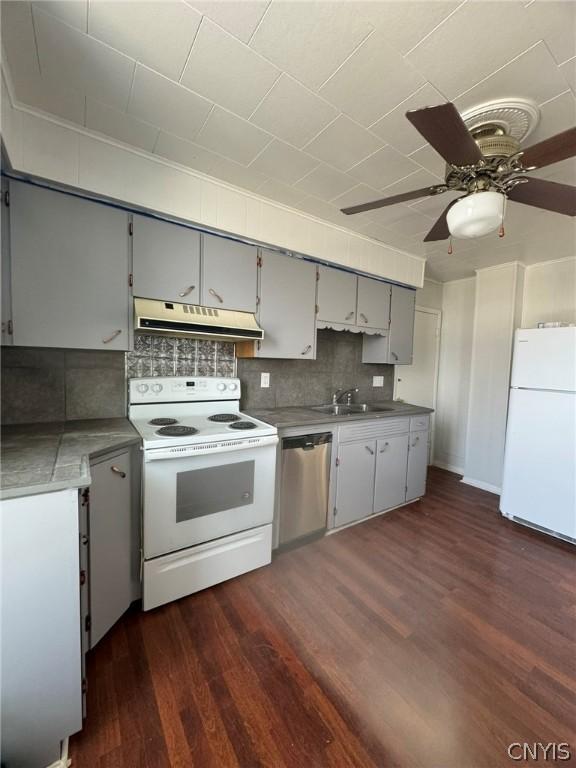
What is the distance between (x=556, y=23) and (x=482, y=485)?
3.68 meters

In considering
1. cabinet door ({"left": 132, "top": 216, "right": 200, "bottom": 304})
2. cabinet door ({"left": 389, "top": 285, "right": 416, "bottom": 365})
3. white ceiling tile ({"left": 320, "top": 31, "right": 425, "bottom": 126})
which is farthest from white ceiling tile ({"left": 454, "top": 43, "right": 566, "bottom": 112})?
cabinet door ({"left": 389, "top": 285, "right": 416, "bottom": 365})

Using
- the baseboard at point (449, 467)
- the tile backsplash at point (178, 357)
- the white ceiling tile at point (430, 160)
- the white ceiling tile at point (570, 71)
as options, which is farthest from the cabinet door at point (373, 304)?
the baseboard at point (449, 467)

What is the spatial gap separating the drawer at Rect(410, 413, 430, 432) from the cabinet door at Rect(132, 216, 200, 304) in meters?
2.18

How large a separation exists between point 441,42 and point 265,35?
2.08ft

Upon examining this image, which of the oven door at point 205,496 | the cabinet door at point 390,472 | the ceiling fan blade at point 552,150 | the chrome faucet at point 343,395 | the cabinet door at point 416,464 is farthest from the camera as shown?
the chrome faucet at point 343,395

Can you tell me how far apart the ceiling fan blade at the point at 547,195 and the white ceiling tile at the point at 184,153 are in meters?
1.58

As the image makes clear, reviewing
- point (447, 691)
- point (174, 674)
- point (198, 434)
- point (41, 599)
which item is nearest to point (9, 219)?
point (198, 434)

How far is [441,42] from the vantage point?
3.54 feet

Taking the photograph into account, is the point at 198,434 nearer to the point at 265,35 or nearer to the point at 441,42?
the point at 265,35

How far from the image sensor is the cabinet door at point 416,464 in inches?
113

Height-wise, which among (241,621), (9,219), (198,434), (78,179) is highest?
(78,179)

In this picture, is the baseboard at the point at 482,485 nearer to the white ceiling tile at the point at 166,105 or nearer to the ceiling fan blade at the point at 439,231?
the ceiling fan blade at the point at 439,231

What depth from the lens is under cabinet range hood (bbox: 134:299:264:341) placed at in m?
1.68

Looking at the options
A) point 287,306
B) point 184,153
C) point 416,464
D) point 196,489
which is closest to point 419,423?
point 416,464
